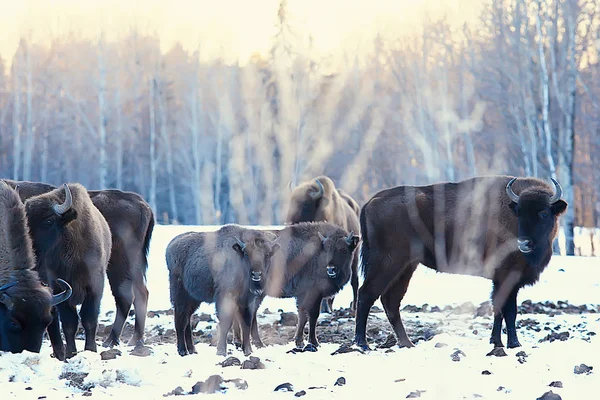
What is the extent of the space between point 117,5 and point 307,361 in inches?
1560

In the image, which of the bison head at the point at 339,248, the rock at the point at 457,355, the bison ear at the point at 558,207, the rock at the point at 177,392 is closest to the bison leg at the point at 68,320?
the rock at the point at 177,392

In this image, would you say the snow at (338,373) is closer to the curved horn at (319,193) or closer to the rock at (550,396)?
the rock at (550,396)

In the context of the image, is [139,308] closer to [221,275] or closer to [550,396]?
[221,275]

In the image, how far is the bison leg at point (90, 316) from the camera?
870 cm

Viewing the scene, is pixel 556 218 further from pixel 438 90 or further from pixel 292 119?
pixel 292 119

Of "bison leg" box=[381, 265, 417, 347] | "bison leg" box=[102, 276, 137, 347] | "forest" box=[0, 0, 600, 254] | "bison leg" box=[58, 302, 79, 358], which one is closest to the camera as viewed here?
"bison leg" box=[58, 302, 79, 358]

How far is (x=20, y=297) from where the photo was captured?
290 inches

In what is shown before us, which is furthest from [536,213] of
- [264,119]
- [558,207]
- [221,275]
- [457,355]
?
[264,119]

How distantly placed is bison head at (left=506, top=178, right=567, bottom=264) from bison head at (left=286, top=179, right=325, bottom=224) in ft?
16.9

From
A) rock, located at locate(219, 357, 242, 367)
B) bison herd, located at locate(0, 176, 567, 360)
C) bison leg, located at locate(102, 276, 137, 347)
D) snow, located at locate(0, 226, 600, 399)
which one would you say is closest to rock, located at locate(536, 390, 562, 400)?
snow, located at locate(0, 226, 600, 399)

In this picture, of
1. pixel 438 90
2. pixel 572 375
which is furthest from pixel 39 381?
pixel 438 90

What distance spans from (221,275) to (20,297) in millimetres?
2468

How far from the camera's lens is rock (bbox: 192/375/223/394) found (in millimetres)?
5750

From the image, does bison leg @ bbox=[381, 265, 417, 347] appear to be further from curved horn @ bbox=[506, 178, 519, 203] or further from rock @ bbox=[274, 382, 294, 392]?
rock @ bbox=[274, 382, 294, 392]
